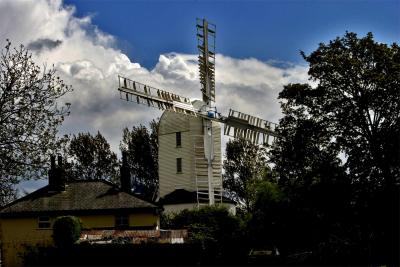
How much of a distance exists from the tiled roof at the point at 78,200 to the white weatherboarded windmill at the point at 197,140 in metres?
9.90

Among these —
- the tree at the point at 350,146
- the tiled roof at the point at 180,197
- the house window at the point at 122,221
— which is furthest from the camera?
the tiled roof at the point at 180,197

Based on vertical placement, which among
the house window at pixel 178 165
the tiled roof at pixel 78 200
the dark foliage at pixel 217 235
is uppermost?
the house window at pixel 178 165

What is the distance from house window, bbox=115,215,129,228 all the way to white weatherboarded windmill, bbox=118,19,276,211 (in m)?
10.5

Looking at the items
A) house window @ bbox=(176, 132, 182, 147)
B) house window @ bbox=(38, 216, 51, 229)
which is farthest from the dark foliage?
house window @ bbox=(176, 132, 182, 147)

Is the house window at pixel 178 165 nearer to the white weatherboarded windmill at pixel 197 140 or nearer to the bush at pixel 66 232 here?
the white weatherboarded windmill at pixel 197 140

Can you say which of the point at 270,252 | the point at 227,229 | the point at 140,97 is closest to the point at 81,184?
the point at 140,97

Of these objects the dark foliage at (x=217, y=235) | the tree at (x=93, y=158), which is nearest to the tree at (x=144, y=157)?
the tree at (x=93, y=158)

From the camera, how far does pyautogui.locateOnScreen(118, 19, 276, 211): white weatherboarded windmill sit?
5531cm

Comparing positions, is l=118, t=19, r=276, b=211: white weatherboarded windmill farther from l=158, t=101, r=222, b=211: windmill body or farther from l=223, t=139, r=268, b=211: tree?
l=223, t=139, r=268, b=211: tree

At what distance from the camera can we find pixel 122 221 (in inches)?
1753

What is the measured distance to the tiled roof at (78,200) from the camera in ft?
146

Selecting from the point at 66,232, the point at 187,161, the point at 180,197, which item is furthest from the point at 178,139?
the point at 66,232

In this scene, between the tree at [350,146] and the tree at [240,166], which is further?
the tree at [240,166]

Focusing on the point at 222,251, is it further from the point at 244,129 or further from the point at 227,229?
the point at 244,129
